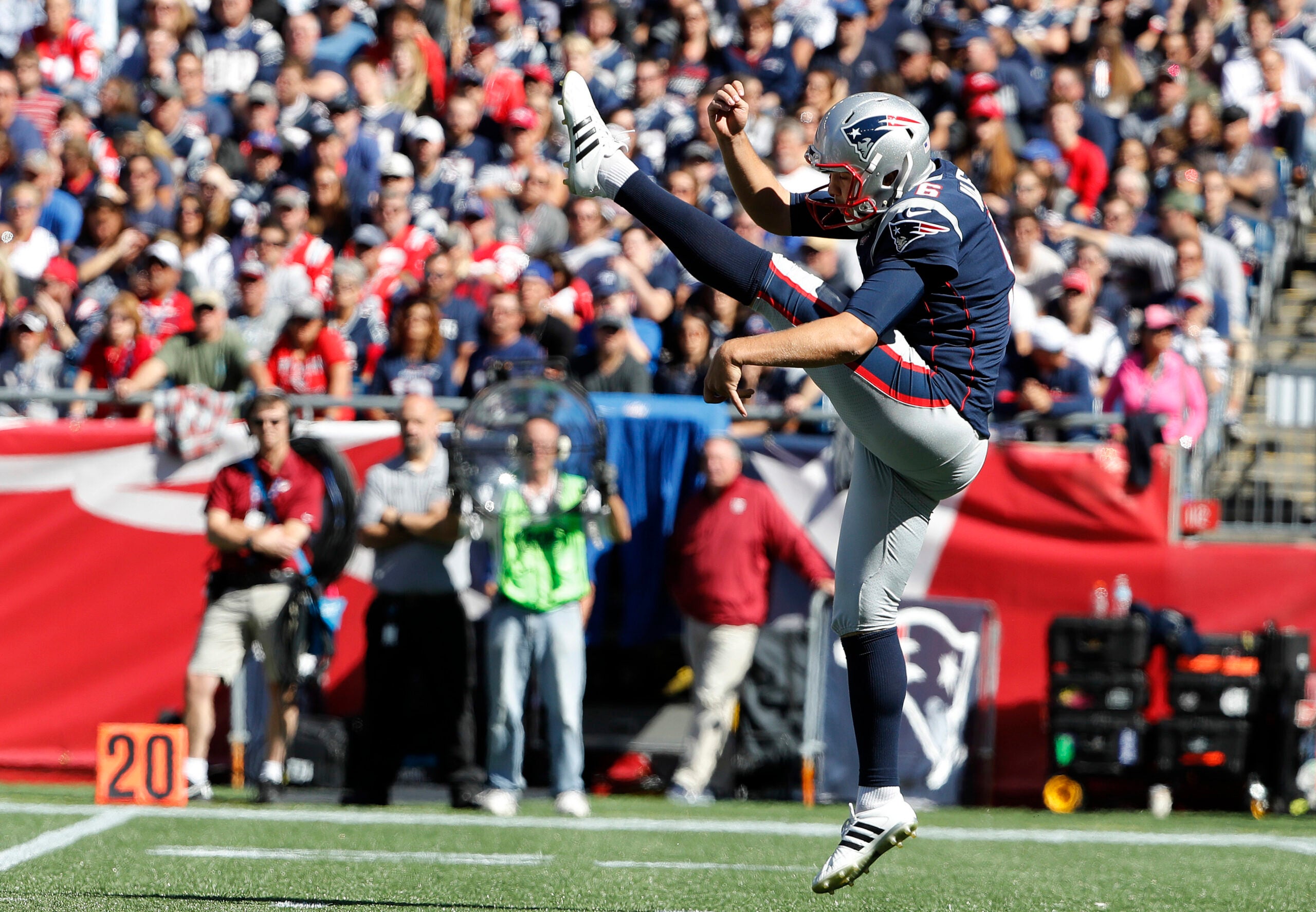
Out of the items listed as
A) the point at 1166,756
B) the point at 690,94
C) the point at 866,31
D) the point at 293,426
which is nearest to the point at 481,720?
the point at 293,426

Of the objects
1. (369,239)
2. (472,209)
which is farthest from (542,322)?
(369,239)

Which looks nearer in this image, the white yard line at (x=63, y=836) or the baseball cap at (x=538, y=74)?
the white yard line at (x=63, y=836)

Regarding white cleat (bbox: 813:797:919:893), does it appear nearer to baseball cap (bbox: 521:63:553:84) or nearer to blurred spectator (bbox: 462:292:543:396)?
blurred spectator (bbox: 462:292:543:396)

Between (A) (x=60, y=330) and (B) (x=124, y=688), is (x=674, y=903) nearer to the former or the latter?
(B) (x=124, y=688)

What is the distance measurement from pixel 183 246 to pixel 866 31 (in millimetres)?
5300

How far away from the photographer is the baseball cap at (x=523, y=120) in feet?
38.5

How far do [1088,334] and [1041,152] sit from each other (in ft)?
6.49

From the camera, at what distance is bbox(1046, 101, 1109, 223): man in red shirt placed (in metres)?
12.0

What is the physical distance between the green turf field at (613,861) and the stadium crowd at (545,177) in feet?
8.92

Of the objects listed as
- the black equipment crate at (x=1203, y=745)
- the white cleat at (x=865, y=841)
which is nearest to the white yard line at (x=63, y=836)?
the white cleat at (x=865, y=841)

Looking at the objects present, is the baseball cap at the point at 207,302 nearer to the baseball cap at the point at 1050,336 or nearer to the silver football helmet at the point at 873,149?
the baseball cap at the point at 1050,336

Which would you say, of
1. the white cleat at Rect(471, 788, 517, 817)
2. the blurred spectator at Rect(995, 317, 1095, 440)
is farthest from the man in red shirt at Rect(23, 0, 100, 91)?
the white cleat at Rect(471, 788, 517, 817)

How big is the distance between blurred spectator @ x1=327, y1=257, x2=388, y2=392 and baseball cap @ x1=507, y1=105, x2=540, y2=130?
6.52 feet

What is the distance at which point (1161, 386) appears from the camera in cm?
961
